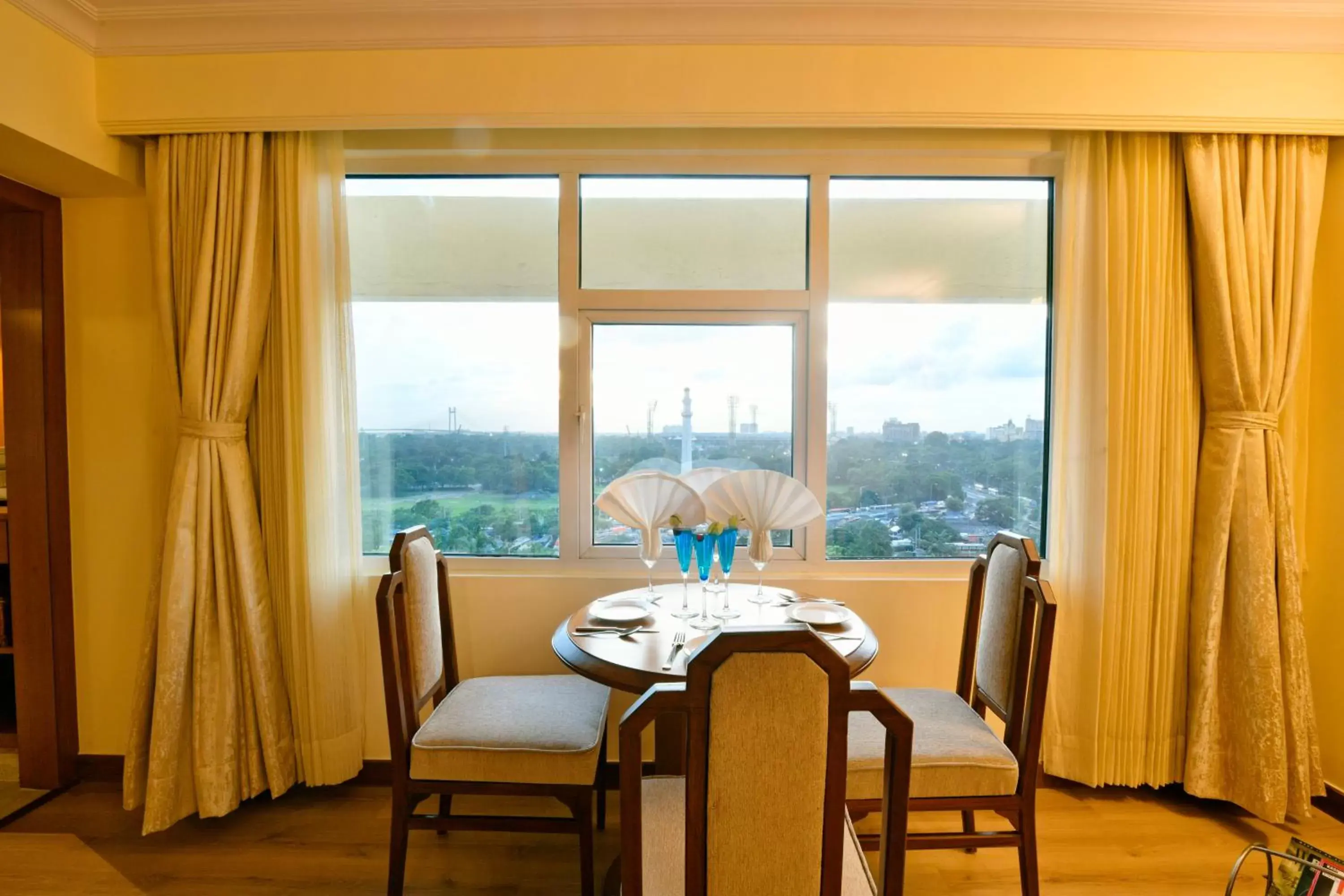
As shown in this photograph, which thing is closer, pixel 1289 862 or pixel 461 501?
pixel 1289 862

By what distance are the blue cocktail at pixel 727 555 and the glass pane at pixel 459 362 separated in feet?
2.58

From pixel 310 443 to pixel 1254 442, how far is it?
3.06m

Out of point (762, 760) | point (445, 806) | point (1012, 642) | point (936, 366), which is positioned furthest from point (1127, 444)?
point (445, 806)

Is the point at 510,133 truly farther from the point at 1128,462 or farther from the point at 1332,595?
the point at 1332,595

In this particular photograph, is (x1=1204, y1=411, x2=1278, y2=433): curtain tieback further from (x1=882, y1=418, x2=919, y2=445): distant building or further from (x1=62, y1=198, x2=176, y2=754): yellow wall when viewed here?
(x1=62, y1=198, x2=176, y2=754): yellow wall

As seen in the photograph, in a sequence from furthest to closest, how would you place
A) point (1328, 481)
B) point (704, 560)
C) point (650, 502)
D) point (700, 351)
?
point (700, 351) < point (1328, 481) < point (650, 502) < point (704, 560)

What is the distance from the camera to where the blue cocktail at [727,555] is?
1.95 metres

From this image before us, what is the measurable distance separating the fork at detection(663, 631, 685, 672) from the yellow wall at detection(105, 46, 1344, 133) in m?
1.58

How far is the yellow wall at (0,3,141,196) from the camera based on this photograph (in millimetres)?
1929

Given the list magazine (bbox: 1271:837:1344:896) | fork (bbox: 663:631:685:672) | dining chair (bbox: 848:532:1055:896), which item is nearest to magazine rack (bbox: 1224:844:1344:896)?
magazine (bbox: 1271:837:1344:896)

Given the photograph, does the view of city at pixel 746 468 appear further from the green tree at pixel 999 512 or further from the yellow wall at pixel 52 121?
the yellow wall at pixel 52 121

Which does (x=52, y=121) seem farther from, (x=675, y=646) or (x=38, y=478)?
(x=675, y=646)

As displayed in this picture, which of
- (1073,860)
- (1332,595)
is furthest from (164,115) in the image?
(1332,595)

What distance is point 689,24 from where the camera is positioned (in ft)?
7.07
